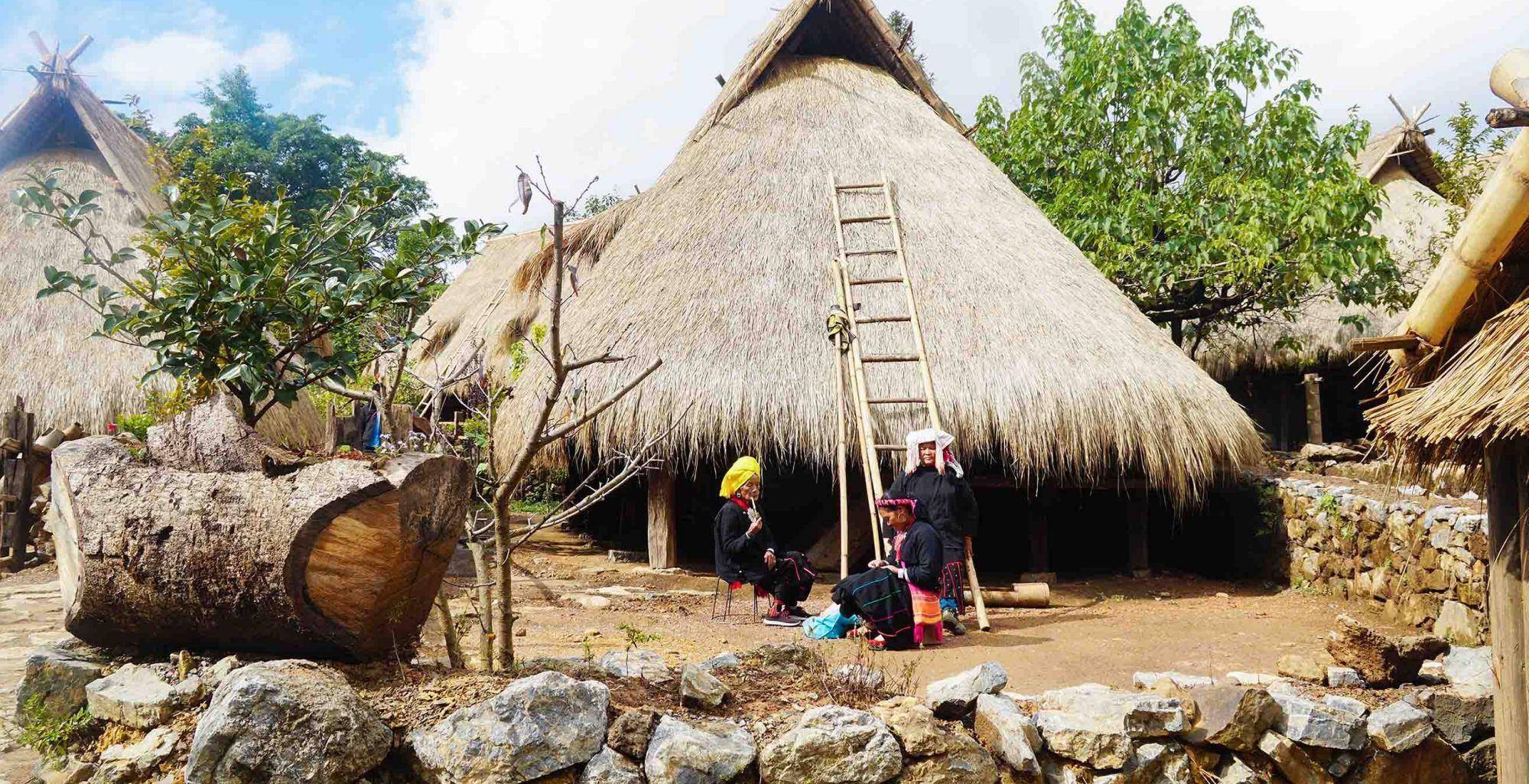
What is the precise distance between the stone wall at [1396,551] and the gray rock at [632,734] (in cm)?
459

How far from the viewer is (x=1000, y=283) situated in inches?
352

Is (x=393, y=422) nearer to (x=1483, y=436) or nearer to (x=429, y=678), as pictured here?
(x=429, y=678)

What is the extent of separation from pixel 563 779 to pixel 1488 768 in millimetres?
3510

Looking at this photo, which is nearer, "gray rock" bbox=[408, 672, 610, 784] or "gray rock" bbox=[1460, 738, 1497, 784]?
"gray rock" bbox=[408, 672, 610, 784]

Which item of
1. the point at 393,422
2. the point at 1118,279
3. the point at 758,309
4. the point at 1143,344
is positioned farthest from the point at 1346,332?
the point at 393,422

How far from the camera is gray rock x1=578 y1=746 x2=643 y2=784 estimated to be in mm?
3205

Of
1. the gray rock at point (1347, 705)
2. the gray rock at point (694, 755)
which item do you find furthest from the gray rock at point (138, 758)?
the gray rock at point (1347, 705)

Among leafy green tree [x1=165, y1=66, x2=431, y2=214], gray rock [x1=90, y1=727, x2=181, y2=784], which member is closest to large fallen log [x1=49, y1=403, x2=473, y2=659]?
gray rock [x1=90, y1=727, x2=181, y2=784]

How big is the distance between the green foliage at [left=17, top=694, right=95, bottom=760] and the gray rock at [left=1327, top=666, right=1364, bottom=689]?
15.3 feet

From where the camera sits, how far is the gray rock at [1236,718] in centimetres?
383

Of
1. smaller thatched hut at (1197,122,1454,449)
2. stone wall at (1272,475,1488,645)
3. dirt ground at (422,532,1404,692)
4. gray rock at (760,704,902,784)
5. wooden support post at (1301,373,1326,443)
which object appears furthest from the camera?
smaller thatched hut at (1197,122,1454,449)

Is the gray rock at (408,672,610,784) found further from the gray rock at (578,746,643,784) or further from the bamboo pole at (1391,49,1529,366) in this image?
the bamboo pole at (1391,49,1529,366)

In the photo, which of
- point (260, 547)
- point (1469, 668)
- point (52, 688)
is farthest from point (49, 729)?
point (1469, 668)

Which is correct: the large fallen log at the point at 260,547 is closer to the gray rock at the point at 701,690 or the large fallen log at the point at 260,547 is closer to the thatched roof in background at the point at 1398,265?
the gray rock at the point at 701,690
